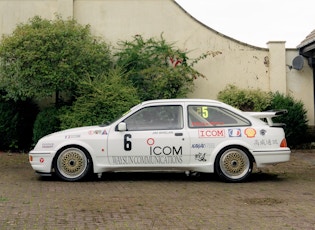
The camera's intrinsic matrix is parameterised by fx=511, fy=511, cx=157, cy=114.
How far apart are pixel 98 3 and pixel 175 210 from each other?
11.7 meters

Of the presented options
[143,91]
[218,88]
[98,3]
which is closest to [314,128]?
[218,88]

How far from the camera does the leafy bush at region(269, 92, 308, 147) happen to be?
15883 mm

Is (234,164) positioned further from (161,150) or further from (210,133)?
(161,150)

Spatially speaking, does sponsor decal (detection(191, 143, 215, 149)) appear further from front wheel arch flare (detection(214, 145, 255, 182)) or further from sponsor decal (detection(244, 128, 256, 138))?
sponsor decal (detection(244, 128, 256, 138))

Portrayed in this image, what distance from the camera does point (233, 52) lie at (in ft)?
57.0

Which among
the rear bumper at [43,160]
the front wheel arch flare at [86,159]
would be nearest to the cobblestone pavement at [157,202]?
the front wheel arch flare at [86,159]

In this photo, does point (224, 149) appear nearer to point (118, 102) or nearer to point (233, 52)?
point (118, 102)

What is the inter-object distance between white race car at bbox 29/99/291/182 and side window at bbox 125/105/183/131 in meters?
0.03

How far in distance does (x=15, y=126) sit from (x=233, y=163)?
27.1 ft

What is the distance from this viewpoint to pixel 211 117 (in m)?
9.73

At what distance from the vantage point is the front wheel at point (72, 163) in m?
9.51

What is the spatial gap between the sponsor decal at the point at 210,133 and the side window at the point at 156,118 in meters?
0.40

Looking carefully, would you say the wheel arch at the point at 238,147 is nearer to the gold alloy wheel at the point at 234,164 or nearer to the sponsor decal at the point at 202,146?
the gold alloy wheel at the point at 234,164

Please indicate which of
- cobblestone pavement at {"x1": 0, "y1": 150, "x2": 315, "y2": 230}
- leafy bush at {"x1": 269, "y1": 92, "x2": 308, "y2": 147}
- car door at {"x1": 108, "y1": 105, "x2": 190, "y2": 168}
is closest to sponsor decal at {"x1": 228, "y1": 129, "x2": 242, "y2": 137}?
car door at {"x1": 108, "y1": 105, "x2": 190, "y2": 168}
